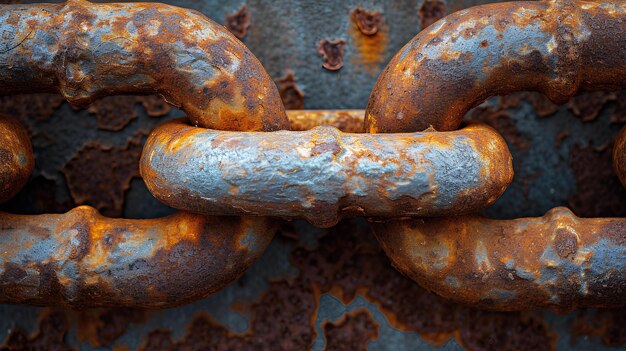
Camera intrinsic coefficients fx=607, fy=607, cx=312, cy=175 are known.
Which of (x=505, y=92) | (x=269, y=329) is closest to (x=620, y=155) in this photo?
(x=505, y=92)

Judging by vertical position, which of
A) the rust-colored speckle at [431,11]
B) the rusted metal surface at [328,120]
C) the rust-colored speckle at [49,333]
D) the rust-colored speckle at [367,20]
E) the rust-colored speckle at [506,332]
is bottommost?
the rust-colored speckle at [49,333]

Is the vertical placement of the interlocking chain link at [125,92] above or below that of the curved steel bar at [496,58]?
below

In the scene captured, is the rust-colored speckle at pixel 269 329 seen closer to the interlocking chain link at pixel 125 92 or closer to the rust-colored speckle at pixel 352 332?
the rust-colored speckle at pixel 352 332

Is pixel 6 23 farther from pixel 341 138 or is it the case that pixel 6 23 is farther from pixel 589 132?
pixel 589 132

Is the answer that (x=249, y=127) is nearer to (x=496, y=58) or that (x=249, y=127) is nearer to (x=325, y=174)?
(x=325, y=174)

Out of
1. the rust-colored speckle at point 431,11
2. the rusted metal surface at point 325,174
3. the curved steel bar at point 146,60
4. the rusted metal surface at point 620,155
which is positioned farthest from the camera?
the rust-colored speckle at point 431,11

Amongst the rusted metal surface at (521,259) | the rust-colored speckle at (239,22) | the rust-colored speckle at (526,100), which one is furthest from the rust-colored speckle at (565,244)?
the rust-colored speckle at (239,22)

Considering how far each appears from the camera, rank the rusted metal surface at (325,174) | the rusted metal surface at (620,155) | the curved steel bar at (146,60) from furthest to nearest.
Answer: the rusted metal surface at (620,155) < the curved steel bar at (146,60) < the rusted metal surface at (325,174)

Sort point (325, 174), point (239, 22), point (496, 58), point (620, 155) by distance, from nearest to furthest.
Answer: point (325, 174), point (496, 58), point (620, 155), point (239, 22)
